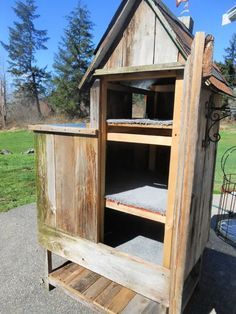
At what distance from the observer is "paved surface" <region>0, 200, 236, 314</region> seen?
227 centimetres

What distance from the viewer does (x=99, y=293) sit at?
2.22 metres

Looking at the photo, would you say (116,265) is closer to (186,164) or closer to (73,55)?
(186,164)

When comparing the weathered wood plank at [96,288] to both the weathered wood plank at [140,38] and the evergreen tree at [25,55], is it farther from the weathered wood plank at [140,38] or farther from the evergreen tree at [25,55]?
the evergreen tree at [25,55]

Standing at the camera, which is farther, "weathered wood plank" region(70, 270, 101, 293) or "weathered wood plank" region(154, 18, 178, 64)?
"weathered wood plank" region(70, 270, 101, 293)

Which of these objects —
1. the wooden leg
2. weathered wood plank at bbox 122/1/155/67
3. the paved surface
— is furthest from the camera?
the wooden leg

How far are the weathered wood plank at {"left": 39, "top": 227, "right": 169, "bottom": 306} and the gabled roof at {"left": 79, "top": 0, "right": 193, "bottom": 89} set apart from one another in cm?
127

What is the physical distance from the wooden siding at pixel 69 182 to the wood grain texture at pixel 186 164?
2.09 ft

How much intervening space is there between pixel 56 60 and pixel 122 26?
20290 mm

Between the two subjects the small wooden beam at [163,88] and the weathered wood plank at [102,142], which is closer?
the weathered wood plank at [102,142]

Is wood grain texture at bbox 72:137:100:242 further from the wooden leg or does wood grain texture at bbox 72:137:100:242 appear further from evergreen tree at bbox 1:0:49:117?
evergreen tree at bbox 1:0:49:117

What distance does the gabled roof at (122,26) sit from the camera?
1.31 m

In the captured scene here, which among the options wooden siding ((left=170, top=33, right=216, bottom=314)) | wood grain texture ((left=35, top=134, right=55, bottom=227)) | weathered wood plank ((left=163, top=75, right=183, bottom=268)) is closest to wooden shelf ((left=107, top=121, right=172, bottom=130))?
weathered wood plank ((left=163, top=75, right=183, bottom=268))

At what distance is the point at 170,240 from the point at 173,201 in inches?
10.3

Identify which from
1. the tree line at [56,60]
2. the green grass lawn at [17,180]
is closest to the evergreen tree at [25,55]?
the tree line at [56,60]
